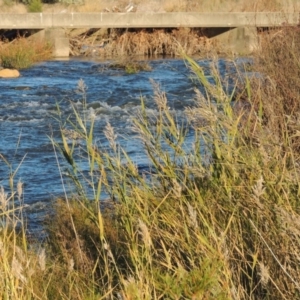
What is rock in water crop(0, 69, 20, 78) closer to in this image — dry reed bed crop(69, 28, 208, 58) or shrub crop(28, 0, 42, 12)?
dry reed bed crop(69, 28, 208, 58)

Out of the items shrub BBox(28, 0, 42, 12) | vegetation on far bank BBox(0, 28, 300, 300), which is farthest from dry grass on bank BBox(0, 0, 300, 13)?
vegetation on far bank BBox(0, 28, 300, 300)

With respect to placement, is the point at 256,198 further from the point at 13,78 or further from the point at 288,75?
the point at 13,78

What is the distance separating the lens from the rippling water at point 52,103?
922 cm

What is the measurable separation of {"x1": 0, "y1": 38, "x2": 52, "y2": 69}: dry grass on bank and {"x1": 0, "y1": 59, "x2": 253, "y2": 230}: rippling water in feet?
1.22

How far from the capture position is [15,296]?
3.39m

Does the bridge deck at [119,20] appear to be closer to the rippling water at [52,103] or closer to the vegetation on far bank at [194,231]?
the rippling water at [52,103]

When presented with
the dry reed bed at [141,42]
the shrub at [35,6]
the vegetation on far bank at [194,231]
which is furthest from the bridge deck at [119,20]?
the vegetation on far bank at [194,231]

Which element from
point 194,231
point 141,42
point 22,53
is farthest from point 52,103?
point 194,231

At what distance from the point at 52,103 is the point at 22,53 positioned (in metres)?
6.07

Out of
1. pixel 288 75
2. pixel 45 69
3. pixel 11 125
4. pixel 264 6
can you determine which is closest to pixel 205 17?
pixel 264 6

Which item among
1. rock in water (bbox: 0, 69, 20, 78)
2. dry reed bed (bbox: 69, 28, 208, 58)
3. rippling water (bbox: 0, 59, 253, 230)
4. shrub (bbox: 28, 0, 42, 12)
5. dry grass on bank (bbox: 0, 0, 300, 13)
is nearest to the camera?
rippling water (bbox: 0, 59, 253, 230)

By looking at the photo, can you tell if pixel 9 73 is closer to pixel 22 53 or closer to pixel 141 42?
pixel 22 53

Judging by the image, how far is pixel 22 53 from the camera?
21.1 m

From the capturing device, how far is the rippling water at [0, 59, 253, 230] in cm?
922
